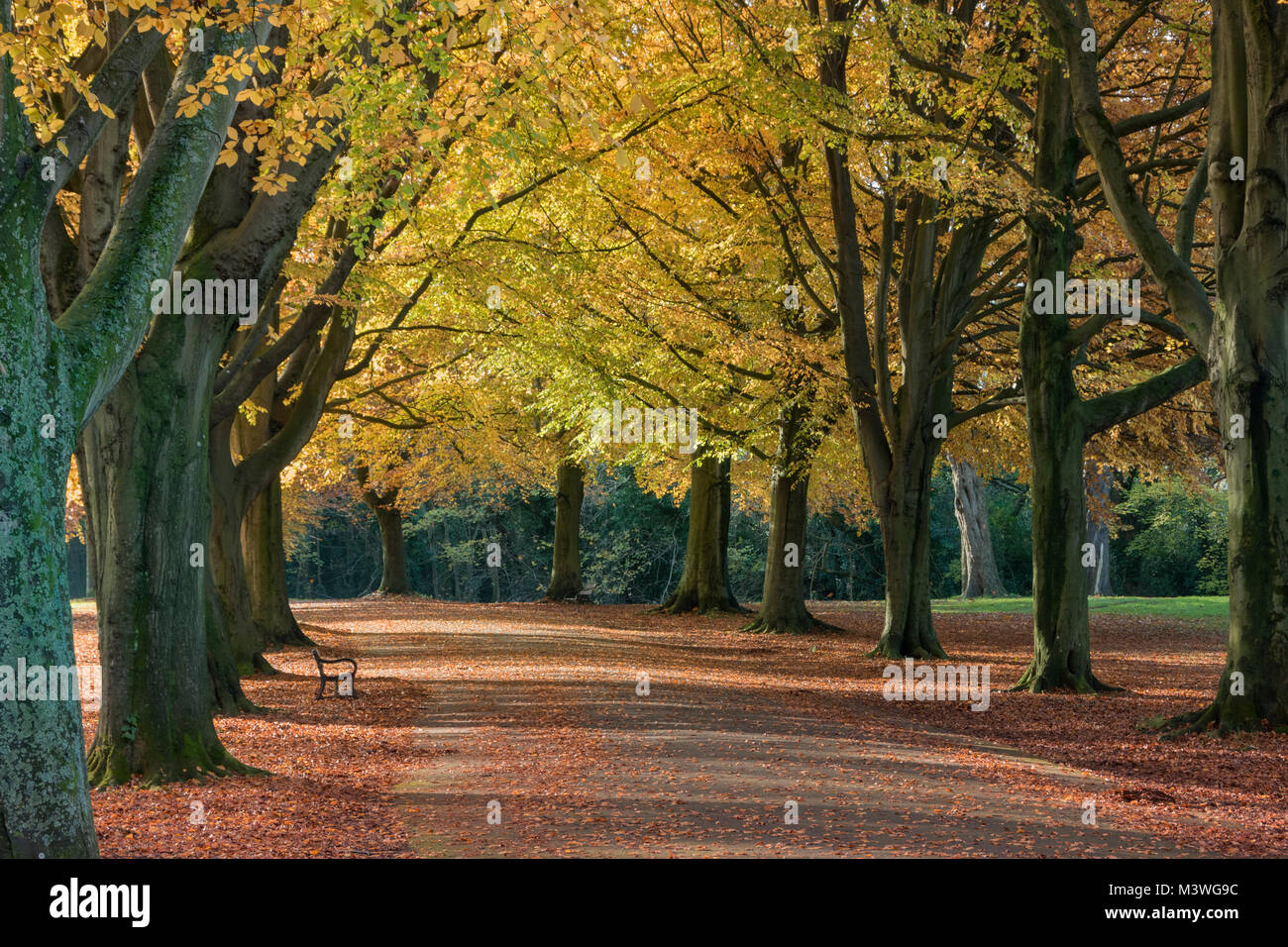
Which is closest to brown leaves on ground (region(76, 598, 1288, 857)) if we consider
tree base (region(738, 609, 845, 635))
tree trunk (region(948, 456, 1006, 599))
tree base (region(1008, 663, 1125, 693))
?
tree base (region(1008, 663, 1125, 693))

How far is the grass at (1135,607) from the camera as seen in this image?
30656 mm

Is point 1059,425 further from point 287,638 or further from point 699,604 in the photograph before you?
point 699,604

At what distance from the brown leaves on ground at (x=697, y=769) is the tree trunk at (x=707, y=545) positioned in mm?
10209

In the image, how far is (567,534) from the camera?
112ft

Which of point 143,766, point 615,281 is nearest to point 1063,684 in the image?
point 143,766

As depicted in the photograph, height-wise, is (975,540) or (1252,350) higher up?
(1252,350)

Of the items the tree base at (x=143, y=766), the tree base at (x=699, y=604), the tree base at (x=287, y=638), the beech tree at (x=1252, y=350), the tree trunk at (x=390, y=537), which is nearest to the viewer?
the tree base at (x=143, y=766)

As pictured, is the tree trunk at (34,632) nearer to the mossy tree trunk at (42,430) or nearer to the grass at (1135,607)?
the mossy tree trunk at (42,430)

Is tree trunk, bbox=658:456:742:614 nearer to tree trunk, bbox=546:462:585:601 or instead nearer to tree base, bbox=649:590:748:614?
tree base, bbox=649:590:748:614

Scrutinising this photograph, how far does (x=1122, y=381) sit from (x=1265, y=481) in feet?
33.2

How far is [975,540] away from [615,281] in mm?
21229

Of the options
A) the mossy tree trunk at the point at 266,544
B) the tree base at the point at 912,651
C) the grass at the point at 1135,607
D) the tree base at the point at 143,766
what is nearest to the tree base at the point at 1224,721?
the tree base at the point at 912,651

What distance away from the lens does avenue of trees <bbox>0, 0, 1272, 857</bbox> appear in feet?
21.2

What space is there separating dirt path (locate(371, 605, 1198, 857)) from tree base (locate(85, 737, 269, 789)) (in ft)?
5.68
